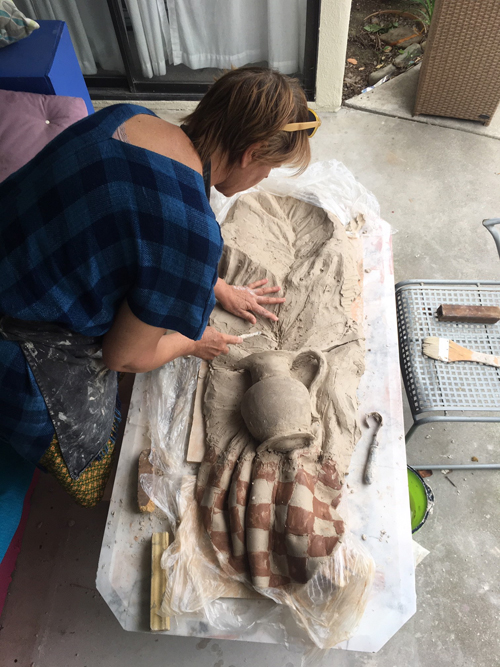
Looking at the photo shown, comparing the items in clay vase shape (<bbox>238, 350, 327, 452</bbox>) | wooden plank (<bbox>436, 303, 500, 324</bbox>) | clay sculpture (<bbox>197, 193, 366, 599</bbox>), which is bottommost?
wooden plank (<bbox>436, 303, 500, 324</bbox>)

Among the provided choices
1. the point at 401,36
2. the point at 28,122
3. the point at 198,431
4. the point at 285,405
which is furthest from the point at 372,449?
the point at 401,36

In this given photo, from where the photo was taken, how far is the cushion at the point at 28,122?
2.38 metres

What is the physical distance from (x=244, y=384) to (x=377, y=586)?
836mm

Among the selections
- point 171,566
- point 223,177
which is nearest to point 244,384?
point 171,566

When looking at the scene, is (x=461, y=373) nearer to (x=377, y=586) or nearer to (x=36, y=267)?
(x=377, y=586)

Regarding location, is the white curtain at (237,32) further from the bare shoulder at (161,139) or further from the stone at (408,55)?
the bare shoulder at (161,139)

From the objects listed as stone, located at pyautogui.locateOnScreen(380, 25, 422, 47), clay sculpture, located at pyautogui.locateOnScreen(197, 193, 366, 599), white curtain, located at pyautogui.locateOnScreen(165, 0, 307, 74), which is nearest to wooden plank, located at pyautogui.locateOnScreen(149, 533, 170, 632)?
clay sculpture, located at pyautogui.locateOnScreen(197, 193, 366, 599)

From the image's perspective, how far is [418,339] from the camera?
212 cm

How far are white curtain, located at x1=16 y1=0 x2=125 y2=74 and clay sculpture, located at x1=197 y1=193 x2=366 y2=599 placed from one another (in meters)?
2.19

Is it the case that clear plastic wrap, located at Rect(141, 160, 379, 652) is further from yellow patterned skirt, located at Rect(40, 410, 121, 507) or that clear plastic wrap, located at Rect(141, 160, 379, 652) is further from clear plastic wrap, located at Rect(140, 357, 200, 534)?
yellow patterned skirt, located at Rect(40, 410, 121, 507)

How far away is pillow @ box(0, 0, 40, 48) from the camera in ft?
8.79

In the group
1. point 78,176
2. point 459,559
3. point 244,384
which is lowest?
point 459,559

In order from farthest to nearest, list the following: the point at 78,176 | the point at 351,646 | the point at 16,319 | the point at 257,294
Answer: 1. the point at 257,294
2. the point at 351,646
3. the point at 16,319
4. the point at 78,176

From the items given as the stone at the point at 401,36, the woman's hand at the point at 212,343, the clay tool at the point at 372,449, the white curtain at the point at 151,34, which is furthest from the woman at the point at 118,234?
the stone at the point at 401,36
